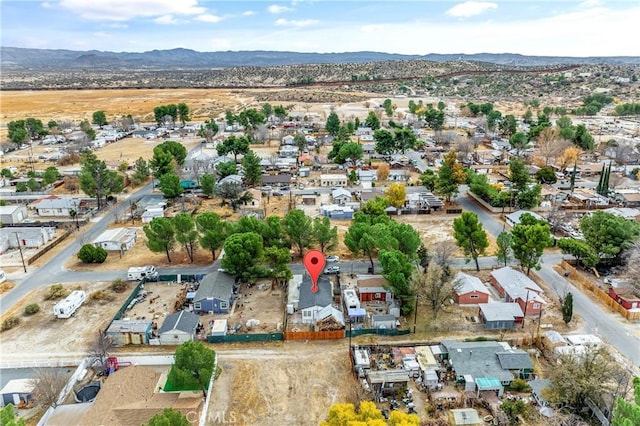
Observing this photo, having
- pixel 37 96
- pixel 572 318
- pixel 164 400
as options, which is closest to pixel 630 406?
pixel 572 318

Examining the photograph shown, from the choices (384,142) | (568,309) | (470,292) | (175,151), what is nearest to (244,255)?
(470,292)

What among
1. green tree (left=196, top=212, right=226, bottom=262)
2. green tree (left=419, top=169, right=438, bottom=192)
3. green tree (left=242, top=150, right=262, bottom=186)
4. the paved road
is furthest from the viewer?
green tree (left=242, top=150, right=262, bottom=186)

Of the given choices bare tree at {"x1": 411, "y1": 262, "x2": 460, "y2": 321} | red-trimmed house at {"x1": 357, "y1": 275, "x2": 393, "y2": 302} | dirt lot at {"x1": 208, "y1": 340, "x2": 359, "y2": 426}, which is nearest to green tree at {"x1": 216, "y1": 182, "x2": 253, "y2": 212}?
red-trimmed house at {"x1": 357, "y1": 275, "x2": 393, "y2": 302}

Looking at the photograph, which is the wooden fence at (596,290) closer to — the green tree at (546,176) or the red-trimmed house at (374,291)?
the red-trimmed house at (374,291)

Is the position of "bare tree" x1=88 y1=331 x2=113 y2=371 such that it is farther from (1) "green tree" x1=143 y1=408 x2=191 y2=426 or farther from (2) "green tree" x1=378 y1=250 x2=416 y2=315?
(2) "green tree" x1=378 y1=250 x2=416 y2=315

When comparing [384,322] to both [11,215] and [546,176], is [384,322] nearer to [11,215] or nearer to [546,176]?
[546,176]

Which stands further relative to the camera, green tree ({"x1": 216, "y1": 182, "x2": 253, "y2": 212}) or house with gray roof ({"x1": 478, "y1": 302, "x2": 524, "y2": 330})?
green tree ({"x1": 216, "y1": 182, "x2": 253, "y2": 212})

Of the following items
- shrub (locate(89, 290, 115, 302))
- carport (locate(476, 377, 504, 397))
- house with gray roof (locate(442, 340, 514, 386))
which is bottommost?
shrub (locate(89, 290, 115, 302))
